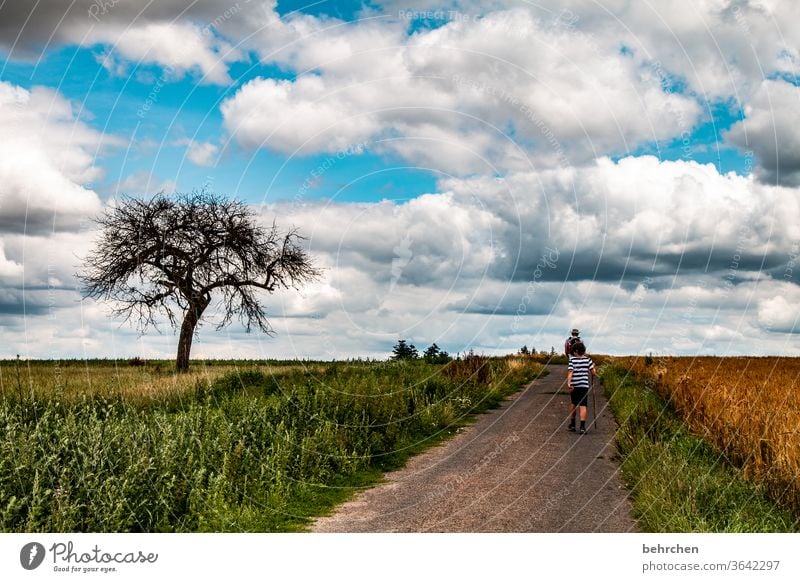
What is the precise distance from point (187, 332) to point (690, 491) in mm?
24138

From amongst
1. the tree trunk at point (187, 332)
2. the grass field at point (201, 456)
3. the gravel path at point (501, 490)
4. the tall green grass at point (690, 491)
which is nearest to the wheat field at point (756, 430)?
the tall green grass at point (690, 491)

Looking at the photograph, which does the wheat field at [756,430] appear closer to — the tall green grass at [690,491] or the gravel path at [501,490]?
the tall green grass at [690,491]

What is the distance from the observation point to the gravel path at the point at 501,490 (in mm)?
8203

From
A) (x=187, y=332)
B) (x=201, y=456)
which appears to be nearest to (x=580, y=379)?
(x=201, y=456)

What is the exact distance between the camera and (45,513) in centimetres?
779

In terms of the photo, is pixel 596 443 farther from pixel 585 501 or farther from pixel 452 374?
pixel 452 374

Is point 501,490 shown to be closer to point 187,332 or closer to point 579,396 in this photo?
point 579,396

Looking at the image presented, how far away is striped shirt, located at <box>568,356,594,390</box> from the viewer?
16.0 meters

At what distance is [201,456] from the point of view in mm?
9531

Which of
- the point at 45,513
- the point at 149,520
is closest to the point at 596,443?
the point at 149,520

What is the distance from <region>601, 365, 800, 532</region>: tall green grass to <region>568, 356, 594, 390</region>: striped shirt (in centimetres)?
260

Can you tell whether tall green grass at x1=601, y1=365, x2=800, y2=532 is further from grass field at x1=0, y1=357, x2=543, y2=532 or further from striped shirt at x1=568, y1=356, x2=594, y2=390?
grass field at x1=0, y1=357, x2=543, y2=532

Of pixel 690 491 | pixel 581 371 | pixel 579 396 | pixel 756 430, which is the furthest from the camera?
pixel 581 371

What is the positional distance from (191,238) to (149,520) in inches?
909
